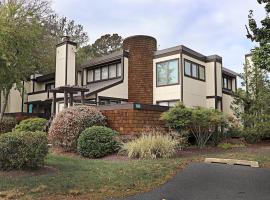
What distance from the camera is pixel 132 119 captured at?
49.0 ft

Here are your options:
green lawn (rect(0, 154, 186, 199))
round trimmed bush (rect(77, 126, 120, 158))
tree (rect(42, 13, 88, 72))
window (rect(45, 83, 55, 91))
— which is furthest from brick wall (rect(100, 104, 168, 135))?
tree (rect(42, 13, 88, 72))

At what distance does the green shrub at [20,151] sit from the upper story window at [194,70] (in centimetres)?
1578

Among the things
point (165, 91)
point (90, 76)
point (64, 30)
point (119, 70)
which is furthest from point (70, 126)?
point (64, 30)

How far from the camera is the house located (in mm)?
23172

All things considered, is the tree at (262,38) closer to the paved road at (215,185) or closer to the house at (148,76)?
the paved road at (215,185)

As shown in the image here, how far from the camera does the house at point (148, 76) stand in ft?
76.0

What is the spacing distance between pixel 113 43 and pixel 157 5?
121 ft

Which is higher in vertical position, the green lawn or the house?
the house

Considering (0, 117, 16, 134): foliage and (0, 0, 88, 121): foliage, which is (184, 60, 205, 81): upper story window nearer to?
(0, 0, 88, 121): foliage

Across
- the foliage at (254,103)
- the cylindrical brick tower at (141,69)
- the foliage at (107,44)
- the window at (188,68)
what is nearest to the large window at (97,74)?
the cylindrical brick tower at (141,69)

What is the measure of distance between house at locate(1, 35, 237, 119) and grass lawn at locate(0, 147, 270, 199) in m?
12.2

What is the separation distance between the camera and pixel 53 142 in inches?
583

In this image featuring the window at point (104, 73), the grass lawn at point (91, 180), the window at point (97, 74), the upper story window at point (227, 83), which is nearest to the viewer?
the grass lawn at point (91, 180)

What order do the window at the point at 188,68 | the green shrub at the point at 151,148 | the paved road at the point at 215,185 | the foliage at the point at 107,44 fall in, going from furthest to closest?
1. the foliage at the point at 107,44
2. the window at the point at 188,68
3. the green shrub at the point at 151,148
4. the paved road at the point at 215,185
